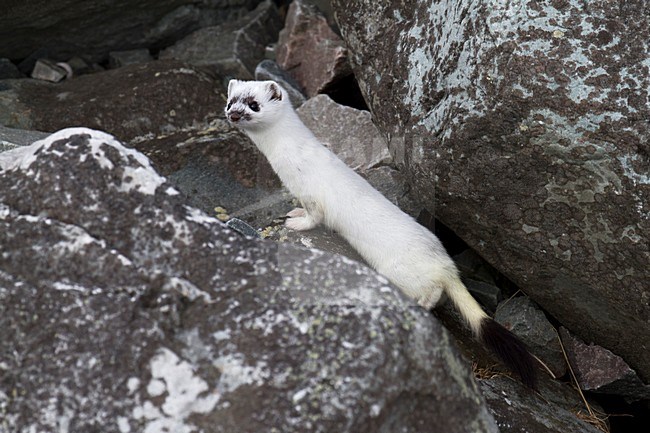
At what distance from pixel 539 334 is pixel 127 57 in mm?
3051

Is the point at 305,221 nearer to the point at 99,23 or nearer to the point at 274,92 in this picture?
the point at 274,92

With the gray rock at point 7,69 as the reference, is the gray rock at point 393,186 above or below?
above

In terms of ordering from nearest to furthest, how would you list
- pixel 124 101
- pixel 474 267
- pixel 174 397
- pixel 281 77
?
1. pixel 174 397
2. pixel 474 267
3. pixel 124 101
4. pixel 281 77

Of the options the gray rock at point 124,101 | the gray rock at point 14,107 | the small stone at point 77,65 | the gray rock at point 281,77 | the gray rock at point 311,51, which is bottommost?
the small stone at point 77,65

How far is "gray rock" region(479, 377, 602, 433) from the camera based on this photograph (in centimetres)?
226

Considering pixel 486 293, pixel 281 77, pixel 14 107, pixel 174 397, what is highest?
pixel 174 397

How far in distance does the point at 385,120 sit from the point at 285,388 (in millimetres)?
1777

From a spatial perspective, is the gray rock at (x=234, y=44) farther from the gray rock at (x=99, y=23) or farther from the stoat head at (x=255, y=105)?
the stoat head at (x=255, y=105)

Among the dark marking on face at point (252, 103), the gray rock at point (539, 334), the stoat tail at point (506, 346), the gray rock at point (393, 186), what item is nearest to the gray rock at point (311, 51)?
the gray rock at point (393, 186)

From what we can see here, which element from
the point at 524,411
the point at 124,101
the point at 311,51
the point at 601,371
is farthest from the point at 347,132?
the point at 524,411

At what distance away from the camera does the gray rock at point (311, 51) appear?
13.8 feet

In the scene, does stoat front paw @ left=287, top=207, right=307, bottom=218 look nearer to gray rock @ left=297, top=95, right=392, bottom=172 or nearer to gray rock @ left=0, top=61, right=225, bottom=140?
gray rock @ left=297, top=95, right=392, bottom=172

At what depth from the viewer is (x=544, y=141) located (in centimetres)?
236

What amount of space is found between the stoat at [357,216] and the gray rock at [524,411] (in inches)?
4.3
